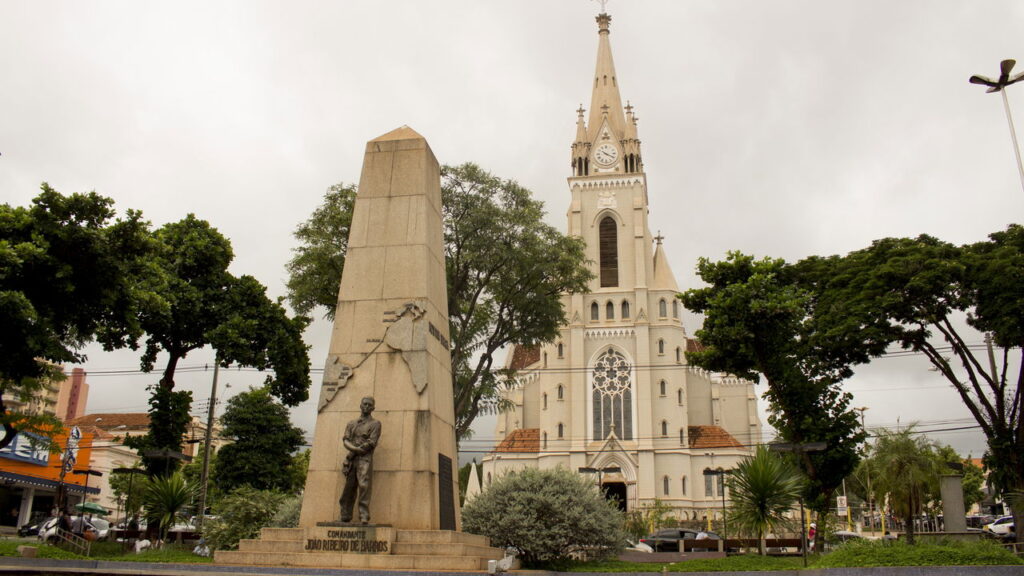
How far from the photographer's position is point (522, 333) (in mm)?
28578

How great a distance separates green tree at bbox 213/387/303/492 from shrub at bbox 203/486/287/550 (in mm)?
23822

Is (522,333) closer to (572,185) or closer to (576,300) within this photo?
(576,300)

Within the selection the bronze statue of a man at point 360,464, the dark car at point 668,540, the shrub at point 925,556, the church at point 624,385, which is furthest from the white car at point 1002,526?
the bronze statue of a man at point 360,464

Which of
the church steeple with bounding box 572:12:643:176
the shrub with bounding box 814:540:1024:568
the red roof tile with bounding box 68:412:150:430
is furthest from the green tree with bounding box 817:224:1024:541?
the red roof tile with bounding box 68:412:150:430

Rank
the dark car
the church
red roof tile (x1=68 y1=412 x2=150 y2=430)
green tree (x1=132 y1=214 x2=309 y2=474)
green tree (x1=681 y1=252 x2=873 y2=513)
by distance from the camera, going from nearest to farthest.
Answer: green tree (x1=132 y1=214 x2=309 y2=474) → green tree (x1=681 y1=252 x2=873 y2=513) → the dark car → the church → red roof tile (x1=68 y1=412 x2=150 y2=430)

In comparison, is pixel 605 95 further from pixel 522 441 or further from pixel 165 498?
pixel 165 498

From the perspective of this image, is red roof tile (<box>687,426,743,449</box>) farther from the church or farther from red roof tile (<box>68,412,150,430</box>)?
red roof tile (<box>68,412,150,430</box>)

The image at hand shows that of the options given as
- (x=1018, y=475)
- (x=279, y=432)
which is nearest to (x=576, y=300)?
(x=279, y=432)

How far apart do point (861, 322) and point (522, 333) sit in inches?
449

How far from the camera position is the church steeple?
66.8 meters

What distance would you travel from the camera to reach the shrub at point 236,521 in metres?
17.8

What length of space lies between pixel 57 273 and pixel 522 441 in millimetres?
50592

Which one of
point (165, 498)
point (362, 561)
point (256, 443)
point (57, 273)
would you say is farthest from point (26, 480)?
point (362, 561)

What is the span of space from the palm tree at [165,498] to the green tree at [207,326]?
2.70 m
